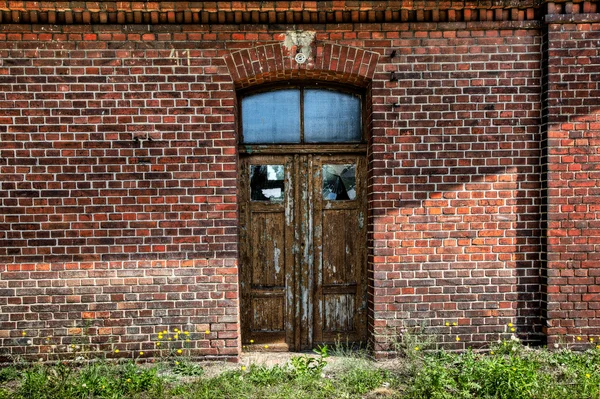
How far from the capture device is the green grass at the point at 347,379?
385cm

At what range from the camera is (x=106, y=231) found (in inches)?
180

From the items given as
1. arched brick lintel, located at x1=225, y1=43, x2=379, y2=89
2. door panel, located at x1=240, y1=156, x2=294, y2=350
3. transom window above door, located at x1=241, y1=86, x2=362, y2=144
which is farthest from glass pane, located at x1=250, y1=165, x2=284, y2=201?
arched brick lintel, located at x1=225, y1=43, x2=379, y2=89

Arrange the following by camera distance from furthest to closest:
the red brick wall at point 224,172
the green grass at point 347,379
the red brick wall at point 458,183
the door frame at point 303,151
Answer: the door frame at point 303,151 < the red brick wall at point 458,183 < the red brick wall at point 224,172 < the green grass at point 347,379

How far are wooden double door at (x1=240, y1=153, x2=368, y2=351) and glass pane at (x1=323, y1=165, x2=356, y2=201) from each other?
0.01 metres

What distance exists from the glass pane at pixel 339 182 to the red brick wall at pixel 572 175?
6.88 ft

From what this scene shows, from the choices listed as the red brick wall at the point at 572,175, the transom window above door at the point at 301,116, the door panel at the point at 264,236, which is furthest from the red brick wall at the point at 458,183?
the door panel at the point at 264,236

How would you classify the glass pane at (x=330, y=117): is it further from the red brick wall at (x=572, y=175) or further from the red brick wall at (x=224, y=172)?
the red brick wall at (x=572, y=175)

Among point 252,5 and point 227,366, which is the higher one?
point 252,5

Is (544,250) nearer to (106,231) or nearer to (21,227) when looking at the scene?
(106,231)

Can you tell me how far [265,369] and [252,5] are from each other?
12.3 ft

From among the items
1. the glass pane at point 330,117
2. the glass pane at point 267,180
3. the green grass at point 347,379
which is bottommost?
the green grass at point 347,379

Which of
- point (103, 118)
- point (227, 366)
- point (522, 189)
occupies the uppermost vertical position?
point (103, 118)

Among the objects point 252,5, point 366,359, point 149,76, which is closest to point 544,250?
point 366,359

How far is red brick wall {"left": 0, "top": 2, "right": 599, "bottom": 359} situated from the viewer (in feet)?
14.8
